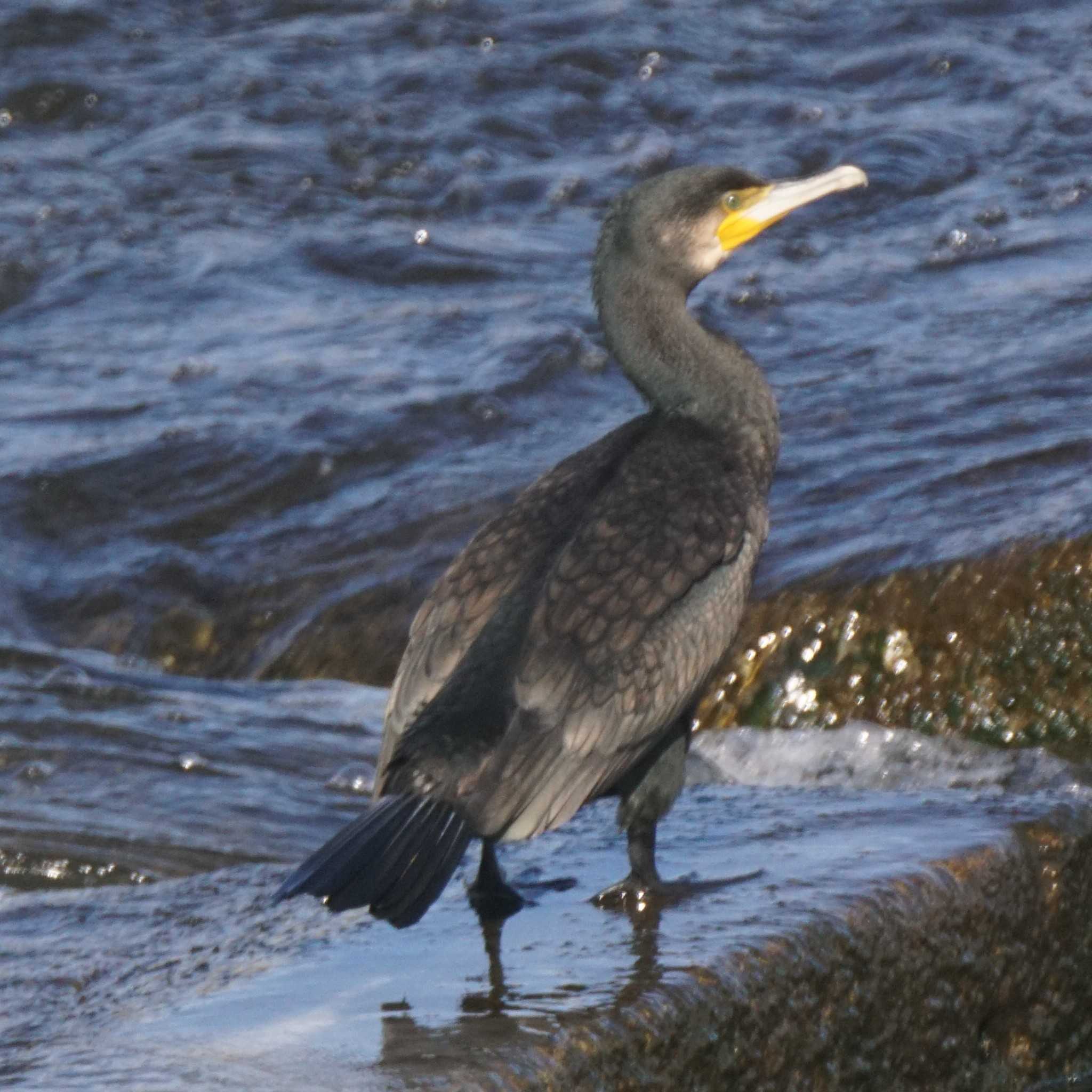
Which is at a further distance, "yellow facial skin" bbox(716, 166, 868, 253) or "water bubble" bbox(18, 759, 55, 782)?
"water bubble" bbox(18, 759, 55, 782)

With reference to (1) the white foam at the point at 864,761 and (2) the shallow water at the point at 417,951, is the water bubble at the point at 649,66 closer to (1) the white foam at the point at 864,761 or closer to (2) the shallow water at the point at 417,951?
(1) the white foam at the point at 864,761

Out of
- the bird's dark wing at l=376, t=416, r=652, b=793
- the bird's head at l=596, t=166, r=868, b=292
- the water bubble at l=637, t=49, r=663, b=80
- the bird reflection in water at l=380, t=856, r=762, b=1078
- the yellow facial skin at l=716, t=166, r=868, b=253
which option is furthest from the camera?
the water bubble at l=637, t=49, r=663, b=80

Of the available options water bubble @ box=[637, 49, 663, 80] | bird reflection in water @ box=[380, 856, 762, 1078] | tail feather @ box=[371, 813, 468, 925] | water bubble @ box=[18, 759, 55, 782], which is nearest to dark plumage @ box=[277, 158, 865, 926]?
tail feather @ box=[371, 813, 468, 925]

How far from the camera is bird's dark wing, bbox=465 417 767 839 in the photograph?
4090 millimetres

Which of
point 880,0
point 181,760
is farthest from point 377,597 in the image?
point 880,0

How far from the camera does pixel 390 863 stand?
3.73 m

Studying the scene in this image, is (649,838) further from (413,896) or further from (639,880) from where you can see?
(413,896)

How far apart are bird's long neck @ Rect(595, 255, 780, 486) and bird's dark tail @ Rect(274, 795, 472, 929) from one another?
1281 mm

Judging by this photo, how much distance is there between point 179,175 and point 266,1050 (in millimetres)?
8641

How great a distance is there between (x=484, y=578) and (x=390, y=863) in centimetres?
85

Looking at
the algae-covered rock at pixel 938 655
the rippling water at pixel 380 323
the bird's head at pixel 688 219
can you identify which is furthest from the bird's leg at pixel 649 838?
the algae-covered rock at pixel 938 655

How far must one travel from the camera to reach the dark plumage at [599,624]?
3.95 metres

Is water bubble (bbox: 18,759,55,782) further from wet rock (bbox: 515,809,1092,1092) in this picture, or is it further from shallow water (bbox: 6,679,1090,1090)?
wet rock (bbox: 515,809,1092,1092)

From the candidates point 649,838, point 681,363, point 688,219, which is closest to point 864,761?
point 681,363
